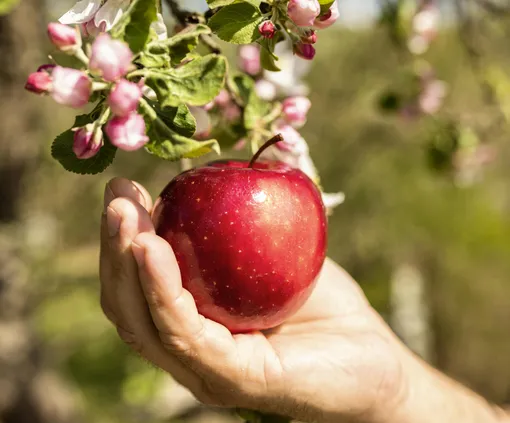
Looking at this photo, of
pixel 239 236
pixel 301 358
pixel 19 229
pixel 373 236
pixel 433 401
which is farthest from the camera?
pixel 373 236

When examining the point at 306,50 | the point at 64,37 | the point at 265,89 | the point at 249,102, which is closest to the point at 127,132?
the point at 64,37

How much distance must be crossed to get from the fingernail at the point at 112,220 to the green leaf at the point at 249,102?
0.34 metres

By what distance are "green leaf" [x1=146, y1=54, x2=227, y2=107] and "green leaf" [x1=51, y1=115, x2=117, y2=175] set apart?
136 mm

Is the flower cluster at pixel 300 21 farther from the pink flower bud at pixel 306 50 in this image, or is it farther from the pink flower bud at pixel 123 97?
the pink flower bud at pixel 123 97

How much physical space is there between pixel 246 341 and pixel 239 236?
0.80ft

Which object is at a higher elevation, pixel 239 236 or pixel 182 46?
pixel 182 46

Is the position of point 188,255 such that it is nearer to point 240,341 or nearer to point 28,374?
point 240,341

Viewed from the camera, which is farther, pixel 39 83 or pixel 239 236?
pixel 239 236

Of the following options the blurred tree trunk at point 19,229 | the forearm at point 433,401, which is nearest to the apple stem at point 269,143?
the forearm at point 433,401

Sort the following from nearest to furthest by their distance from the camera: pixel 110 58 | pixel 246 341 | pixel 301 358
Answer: pixel 110 58 < pixel 246 341 < pixel 301 358

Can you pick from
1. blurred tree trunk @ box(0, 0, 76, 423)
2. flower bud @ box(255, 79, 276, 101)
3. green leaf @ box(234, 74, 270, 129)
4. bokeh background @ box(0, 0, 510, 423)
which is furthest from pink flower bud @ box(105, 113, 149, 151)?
bokeh background @ box(0, 0, 510, 423)

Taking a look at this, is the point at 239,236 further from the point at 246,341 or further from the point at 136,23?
the point at 136,23

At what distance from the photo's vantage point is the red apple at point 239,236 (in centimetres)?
115

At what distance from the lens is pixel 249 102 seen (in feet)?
4.23
